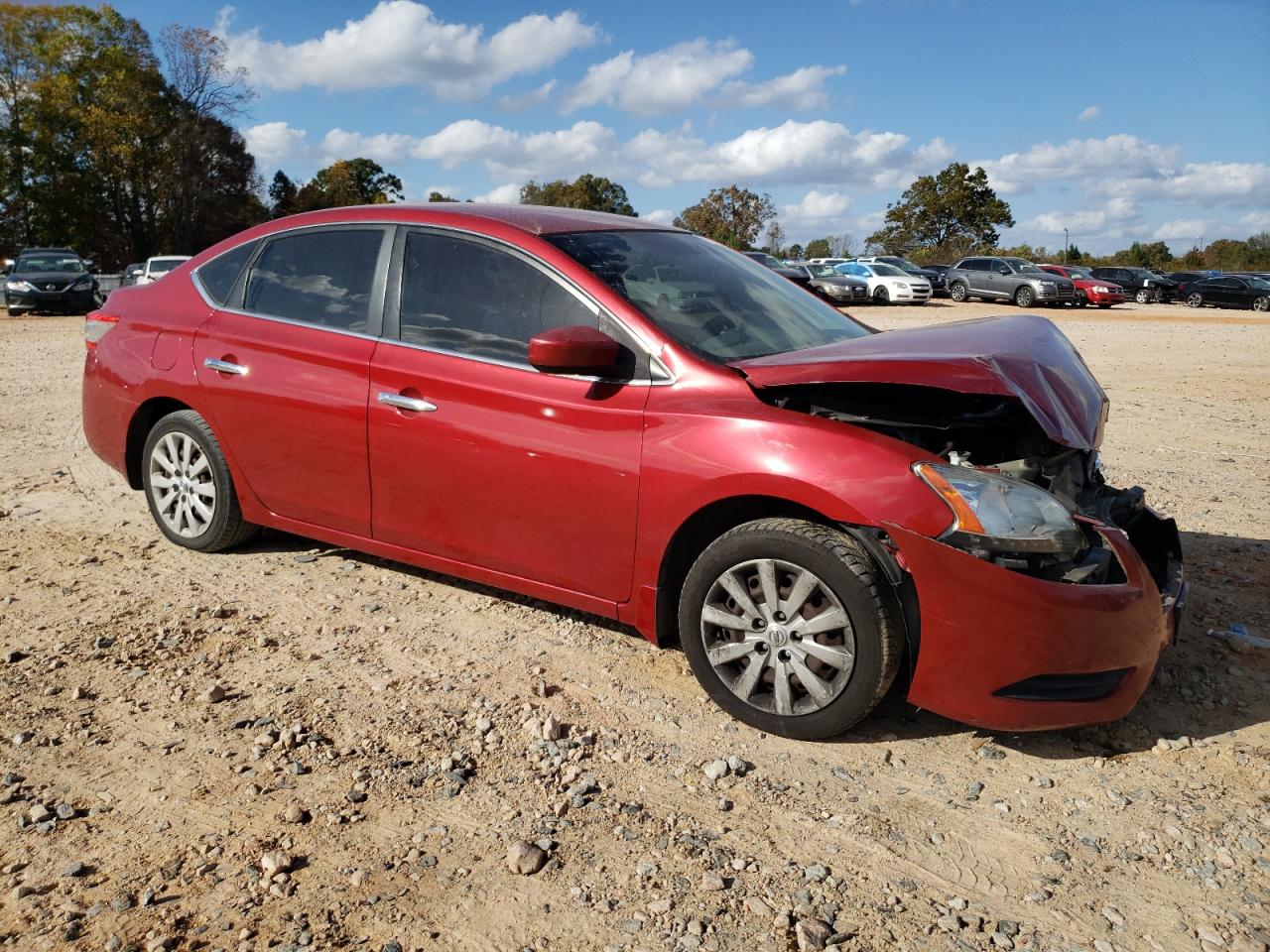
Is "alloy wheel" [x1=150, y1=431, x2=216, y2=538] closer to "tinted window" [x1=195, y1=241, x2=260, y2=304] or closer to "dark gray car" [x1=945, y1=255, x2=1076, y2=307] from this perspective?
"tinted window" [x1=195, y1=241, x2=260, y2=304]

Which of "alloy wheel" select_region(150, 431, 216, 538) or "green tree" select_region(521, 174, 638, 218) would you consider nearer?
"alloy wheel" select_region(150, 431, 216, 538)

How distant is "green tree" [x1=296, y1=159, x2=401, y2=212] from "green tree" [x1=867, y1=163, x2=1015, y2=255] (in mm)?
33178

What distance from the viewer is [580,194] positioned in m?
70.6

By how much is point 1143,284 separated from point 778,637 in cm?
4316

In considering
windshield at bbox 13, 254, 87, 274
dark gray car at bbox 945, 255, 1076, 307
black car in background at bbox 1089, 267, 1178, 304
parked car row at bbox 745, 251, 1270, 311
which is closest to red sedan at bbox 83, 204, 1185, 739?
windshield at bbox 13, 254, 87, 274

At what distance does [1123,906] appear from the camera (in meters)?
2.54

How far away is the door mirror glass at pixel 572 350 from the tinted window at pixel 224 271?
6.71ft

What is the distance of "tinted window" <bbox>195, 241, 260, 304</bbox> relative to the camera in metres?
4.81

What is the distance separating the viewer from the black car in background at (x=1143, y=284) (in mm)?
40375

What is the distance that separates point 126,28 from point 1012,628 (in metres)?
53.9

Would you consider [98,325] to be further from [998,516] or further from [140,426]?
[998,516]

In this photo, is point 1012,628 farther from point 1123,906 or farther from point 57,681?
point 57,681

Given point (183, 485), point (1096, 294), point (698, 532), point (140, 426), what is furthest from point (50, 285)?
point (1096, 294)

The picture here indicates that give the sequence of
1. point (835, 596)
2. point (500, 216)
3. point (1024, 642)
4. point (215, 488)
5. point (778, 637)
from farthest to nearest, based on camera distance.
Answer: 1. point (215, 488)
2. point (500, 216)
3. point (778, 637)
4. point (835, 596)
5. point (1024, 642)
